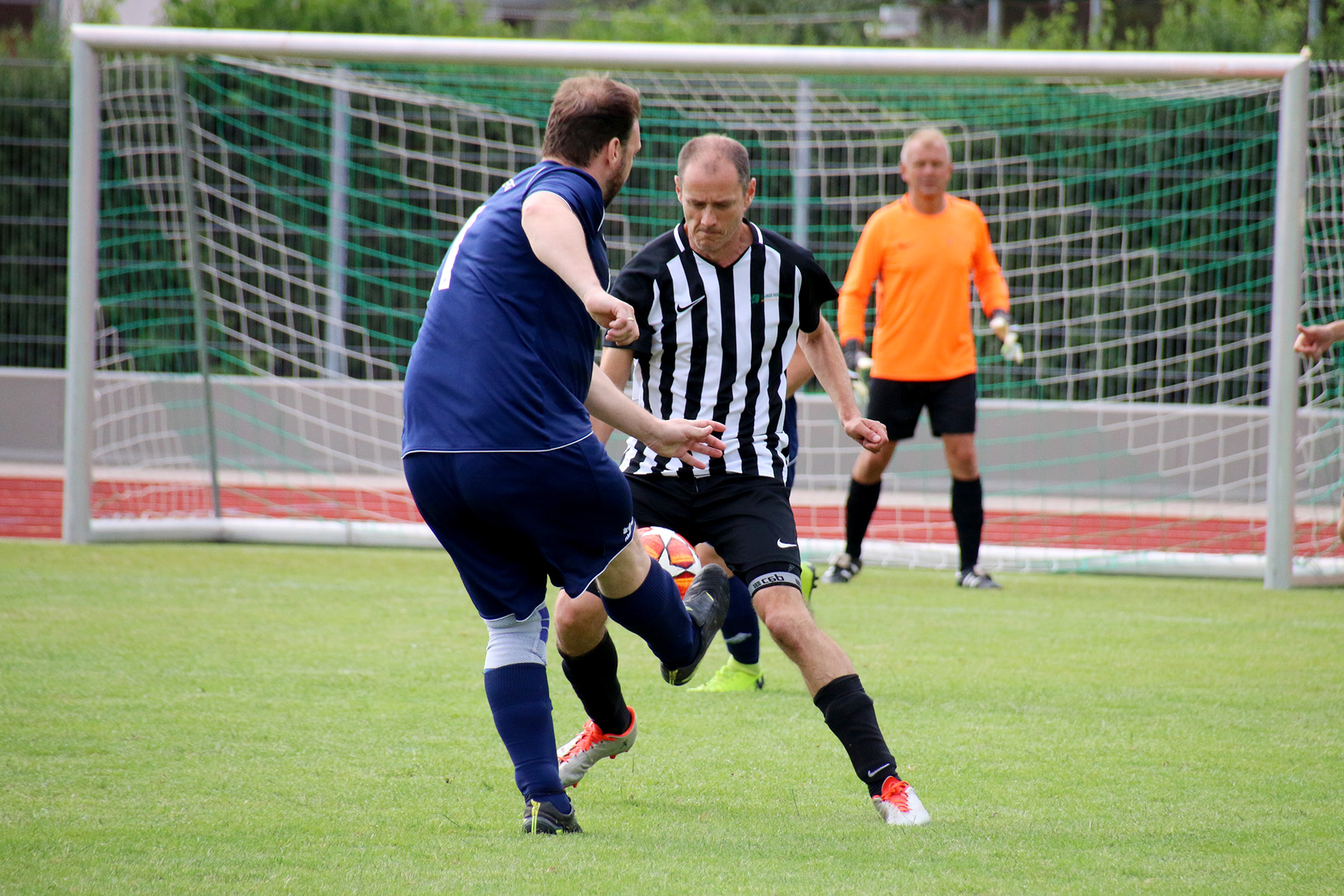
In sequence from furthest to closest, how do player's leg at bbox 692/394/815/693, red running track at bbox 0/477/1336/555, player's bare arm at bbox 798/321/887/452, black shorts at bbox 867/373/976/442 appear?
red running track at bbox 0/477/1336/555, black shorts at bbox 867/373/976/442, player's leg at bbox 692/394/815/693, player's bare arm at bbox 798/321/887/452

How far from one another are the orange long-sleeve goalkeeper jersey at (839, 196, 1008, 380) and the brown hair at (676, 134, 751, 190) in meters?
3.41

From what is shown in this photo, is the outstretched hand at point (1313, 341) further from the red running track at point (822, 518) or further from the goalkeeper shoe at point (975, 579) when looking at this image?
the red running track at point (822, 518)

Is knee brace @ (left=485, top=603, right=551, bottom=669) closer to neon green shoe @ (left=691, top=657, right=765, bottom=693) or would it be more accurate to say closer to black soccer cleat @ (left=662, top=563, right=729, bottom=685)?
black soccer cleat @ (left=662, top=563, right=729, bottom=685)

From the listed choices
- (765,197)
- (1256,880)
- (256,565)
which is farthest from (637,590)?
(765,197)

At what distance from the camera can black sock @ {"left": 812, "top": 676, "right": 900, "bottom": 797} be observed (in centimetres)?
315

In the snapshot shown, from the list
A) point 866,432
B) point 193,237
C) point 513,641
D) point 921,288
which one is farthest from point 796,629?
point 193,237

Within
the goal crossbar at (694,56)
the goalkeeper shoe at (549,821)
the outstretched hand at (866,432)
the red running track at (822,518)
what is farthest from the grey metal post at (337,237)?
the goalkeeper shoe at (549,821)

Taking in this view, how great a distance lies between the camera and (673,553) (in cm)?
359

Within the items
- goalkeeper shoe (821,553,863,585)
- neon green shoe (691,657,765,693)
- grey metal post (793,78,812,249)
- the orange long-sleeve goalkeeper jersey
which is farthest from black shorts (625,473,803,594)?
grey metal post (793,78,812,249)

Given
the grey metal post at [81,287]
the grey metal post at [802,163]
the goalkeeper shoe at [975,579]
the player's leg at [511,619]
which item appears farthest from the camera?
the grey metal post at [802,163]

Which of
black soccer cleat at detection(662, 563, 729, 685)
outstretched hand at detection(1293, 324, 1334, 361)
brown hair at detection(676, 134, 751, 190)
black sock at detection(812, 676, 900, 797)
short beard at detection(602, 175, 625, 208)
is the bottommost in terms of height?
black sock at detection(812, 676, 900, 797)

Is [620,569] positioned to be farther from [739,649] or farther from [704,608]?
[739,649]

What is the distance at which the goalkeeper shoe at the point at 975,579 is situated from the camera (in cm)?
718

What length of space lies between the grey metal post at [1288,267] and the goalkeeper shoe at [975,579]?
5.19 ft
